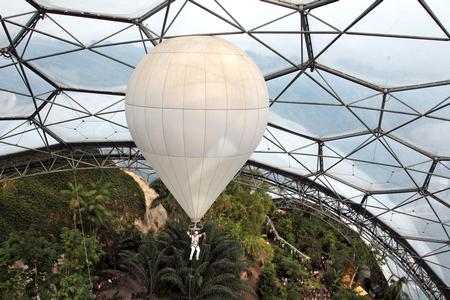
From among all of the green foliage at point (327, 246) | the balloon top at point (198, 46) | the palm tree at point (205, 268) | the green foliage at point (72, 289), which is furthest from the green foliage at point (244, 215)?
the balloon top at point (198, 46)

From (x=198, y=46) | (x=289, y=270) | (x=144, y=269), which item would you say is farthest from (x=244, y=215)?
(x=198, y=46)

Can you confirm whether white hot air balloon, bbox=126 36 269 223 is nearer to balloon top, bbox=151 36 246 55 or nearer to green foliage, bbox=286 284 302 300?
balloon top, bbox=151 36 246 55

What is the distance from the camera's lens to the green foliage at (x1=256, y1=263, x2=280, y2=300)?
984 inches

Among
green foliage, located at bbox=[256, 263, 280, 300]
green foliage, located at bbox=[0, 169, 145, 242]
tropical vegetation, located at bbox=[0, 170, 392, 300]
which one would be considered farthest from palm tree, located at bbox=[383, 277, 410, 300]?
green foliage, located at bbox=[0, 169, 145, 242]

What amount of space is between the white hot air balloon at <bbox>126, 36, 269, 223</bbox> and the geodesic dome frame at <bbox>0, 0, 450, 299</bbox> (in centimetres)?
279

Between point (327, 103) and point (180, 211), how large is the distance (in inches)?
741

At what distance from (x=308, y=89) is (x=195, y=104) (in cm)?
640

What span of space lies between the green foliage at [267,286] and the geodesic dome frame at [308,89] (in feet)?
27.1

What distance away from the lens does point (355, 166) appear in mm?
17266

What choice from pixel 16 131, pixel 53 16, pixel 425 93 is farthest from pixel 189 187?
pixel 16 131

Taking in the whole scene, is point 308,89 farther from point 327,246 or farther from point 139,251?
point 327,246

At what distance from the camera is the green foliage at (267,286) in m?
25.0

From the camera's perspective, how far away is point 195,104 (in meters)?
9.32

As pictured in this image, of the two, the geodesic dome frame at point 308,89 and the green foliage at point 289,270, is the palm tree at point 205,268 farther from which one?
the green foliage at point 289,270
